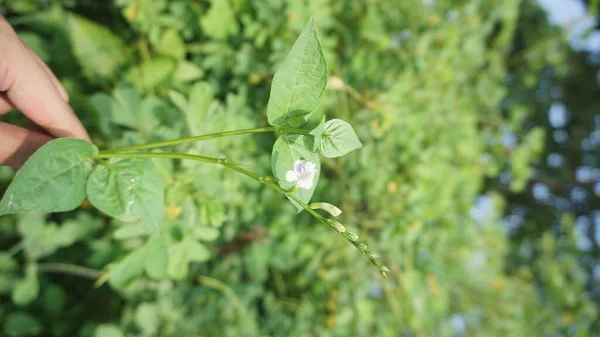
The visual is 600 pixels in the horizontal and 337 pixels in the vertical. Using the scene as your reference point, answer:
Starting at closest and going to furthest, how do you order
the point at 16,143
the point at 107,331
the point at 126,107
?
the point at 16,143 < the point at 126,107 < the point at 107,331

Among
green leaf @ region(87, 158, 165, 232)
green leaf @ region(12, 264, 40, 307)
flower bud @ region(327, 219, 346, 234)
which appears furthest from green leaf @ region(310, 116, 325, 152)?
green leaf @ region(12, 264, 40, 307)

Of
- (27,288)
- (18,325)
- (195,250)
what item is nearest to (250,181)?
(195,250)

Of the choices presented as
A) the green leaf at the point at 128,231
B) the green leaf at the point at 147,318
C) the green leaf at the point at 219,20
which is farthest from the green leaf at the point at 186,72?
the green leaf at the point at 147,318

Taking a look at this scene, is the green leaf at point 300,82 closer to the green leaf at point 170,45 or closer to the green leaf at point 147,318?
the green leaf at point 170,45

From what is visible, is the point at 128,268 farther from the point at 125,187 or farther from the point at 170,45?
the point at 170,45

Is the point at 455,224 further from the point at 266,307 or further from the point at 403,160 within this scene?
the point at 266,307

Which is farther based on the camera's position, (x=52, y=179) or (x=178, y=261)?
(x=178, y=261)

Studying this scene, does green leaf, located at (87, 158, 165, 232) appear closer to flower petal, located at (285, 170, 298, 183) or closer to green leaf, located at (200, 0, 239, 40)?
flower petal, located at (285, 170, 298, 183)

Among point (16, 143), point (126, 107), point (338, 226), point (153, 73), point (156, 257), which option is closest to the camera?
point (338, 226)
